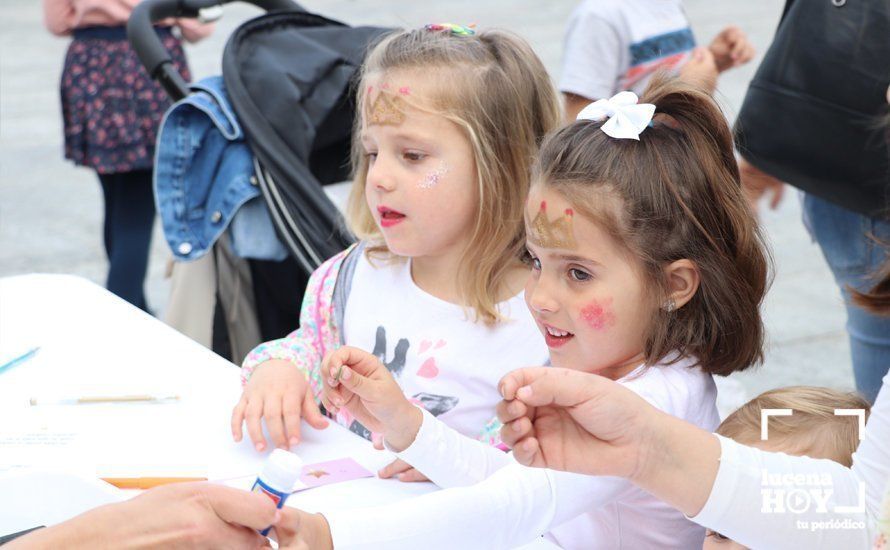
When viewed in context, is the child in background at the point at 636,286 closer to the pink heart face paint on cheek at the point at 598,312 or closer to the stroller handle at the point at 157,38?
the pink heart face paint on cheek at the point at 598,312

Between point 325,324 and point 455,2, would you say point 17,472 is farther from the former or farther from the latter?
point 455,2

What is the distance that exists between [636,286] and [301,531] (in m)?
0.60

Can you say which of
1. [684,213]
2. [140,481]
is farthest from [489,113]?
[140,481]

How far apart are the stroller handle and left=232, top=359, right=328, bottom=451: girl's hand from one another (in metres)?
1.15

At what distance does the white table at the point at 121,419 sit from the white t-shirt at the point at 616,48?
139cm

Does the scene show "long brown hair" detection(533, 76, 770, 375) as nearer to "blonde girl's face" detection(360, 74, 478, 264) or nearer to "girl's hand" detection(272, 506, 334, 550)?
"blonde girl's face" detection(360, 74, 478, 264)

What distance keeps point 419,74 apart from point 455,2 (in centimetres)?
942

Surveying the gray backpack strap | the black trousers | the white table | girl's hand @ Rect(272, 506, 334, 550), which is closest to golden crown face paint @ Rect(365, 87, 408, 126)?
the gray backpack strap

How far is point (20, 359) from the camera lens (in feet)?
6.82

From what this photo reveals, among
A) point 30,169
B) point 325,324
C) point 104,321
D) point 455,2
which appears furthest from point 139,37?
point 455,2

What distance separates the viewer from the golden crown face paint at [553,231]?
163 cm

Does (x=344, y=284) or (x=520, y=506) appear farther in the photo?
(x=344, y=284)

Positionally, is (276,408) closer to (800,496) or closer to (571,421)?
(571,421)

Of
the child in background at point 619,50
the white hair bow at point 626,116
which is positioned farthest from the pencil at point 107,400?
the child in background at point 619,50
